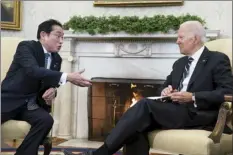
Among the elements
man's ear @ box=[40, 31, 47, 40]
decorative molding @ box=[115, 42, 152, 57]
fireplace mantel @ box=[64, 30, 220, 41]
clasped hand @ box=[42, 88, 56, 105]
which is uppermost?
fireplace mantel @ box=[64, 30, 220, 41]

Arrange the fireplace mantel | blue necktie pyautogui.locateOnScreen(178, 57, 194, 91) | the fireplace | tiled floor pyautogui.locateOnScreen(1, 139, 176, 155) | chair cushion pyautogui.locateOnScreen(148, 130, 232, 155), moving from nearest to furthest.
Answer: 1. chair cushion pyautogui.locateOnScreen(148, 130, 232, 155)
2. blue necktie pyautogui.locateOnScreen(178, 57, 194, 91)
3. the fireplace mantel
4. tiled floor pyautogui.locateOnScreen(1, 139, 176, 155)
5. the fireplace

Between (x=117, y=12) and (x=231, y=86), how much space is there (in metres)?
2.29

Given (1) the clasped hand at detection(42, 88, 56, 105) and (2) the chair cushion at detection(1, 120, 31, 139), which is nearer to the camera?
(2) the chair cushion at detection(1, 120, 31, 139)

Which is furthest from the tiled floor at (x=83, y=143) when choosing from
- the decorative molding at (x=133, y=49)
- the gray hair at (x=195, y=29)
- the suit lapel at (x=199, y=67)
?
the gray hair at (x=195, y=29)

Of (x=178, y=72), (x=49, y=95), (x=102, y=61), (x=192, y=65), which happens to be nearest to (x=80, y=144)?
(x=102, y=61)

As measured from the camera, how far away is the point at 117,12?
4.27 metres

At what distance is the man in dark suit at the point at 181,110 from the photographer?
7.29 feet

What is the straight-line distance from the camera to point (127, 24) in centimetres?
392

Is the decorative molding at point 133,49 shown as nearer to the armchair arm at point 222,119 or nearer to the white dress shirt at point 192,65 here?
the white dress shirt at point 192,65

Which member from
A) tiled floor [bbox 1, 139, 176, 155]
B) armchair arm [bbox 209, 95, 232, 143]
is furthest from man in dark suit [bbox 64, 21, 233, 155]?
tiled floor [bbox 1, 139, 176, 155]

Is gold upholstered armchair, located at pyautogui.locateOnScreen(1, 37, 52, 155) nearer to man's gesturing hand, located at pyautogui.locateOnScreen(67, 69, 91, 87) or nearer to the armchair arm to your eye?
man's gesturing hand, located at pyautogui.locateOnScreen(67, 69, 91, 87)

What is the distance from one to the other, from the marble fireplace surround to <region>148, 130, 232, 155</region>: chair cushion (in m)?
1.90

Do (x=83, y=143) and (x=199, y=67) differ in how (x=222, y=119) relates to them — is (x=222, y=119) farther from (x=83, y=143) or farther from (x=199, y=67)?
(x=83, y=143)

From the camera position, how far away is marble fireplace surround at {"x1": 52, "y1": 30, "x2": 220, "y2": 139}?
4059mm
